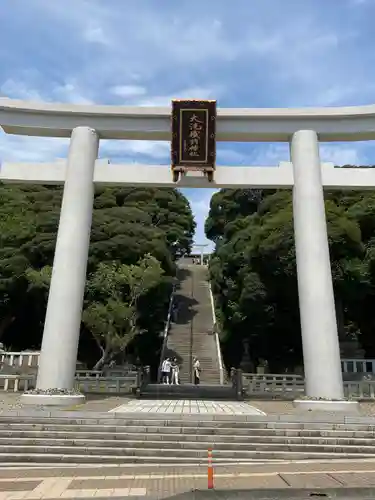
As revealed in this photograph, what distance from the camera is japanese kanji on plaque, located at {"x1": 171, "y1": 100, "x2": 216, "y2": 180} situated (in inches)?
522

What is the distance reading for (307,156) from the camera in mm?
13211

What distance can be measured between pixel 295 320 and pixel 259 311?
5.71 feet

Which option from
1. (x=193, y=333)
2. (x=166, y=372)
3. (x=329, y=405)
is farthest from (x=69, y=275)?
(x=193, y=333)

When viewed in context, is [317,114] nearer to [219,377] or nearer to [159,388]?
[159,388]

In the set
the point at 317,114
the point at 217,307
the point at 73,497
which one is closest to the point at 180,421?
the point at 73,497

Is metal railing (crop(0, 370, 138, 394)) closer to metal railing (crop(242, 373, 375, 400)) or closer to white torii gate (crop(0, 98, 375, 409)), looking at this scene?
metal railing (crop(242, 373, 375, 400))

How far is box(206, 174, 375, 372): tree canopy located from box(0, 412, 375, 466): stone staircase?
11.2 meters

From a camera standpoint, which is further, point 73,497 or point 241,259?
point 241,259

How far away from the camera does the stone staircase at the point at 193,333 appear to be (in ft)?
82.5

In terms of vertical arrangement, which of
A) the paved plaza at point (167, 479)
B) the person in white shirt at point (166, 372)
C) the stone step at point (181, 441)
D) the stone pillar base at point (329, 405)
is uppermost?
the person in white shirt at point (166, 372)

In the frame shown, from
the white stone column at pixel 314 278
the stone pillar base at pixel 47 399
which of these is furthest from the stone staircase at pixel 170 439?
the white stone column at pixel 314 278

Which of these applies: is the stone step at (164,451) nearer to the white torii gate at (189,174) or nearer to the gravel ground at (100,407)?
the gravel ground at (100,407)

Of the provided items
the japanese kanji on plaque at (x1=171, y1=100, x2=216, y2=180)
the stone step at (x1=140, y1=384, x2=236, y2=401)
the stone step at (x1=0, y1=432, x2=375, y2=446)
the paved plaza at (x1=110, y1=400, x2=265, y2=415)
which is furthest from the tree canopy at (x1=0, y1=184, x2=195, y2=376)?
the stone step at (x1=0, y1=432, x2=375, y2=446)

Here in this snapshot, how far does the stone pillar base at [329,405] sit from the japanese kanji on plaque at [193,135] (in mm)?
6589
